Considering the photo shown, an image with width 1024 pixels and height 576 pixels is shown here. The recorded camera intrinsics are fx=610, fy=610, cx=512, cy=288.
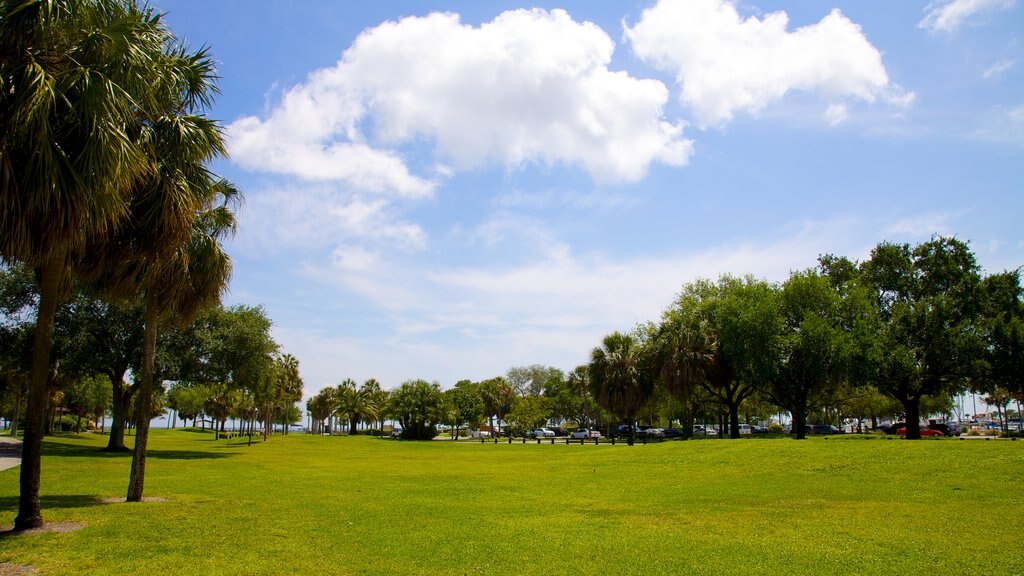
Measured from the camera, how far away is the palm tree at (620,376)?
49.5m

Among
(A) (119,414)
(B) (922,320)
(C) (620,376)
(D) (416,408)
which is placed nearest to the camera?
(A) (119,414)

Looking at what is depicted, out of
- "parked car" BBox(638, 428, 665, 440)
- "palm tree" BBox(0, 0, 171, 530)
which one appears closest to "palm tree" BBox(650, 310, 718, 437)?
"parked car" BBox(638, 428, 665, 440)

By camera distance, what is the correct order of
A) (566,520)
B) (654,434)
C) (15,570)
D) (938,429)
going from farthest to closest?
(654,434) → (938,429) → (566,520) → (15,570)

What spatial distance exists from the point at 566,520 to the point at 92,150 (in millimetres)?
11194

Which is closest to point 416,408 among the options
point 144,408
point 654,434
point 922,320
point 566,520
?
point 654,434

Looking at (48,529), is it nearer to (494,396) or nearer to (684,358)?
(684,358)

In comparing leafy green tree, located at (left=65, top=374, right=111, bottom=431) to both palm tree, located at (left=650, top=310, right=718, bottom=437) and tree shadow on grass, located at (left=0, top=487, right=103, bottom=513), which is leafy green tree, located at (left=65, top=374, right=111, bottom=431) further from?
palm tree, located at (left=650, top=310, right=718, bottom=437)

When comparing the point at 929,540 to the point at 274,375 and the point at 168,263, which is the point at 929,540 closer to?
the point at 168,263

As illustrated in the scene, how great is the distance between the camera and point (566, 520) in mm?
13383

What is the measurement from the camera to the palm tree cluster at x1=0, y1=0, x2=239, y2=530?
8.75 meters

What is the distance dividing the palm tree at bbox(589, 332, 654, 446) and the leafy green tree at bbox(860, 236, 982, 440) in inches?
653

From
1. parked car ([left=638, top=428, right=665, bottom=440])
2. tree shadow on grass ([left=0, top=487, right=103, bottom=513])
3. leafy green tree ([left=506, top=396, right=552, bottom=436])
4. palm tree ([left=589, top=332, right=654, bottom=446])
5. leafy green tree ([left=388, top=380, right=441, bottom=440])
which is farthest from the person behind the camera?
leafy green tree ([left=506, top=396, right=552, bottom=436])

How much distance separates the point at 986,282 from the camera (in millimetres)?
45031

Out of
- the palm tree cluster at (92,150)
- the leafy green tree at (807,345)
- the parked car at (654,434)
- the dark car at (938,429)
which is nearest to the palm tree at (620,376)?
the leafy green tree at (807,345)
